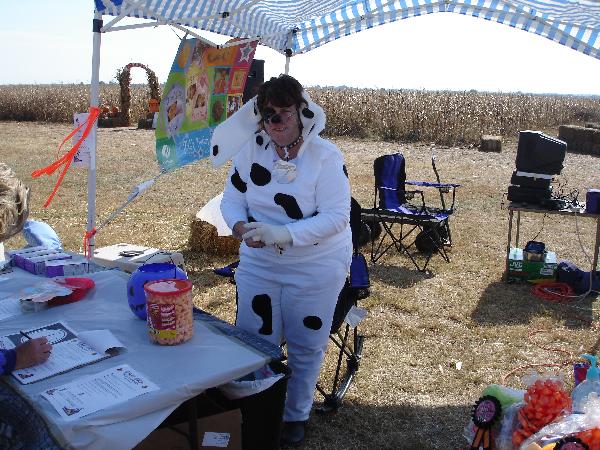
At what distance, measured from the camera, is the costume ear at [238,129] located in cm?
266

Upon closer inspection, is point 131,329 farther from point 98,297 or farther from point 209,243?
point 209,243

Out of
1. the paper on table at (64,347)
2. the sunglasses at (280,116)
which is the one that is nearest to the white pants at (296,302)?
the sunglasses at (280,116)

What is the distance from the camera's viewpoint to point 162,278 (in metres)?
2.07

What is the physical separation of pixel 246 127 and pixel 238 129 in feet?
0.14

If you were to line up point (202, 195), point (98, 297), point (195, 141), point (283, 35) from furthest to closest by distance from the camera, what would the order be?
1. point (202, 195)
2. point (283, 35)
3. point (195, 141)
4. point (98, 297)

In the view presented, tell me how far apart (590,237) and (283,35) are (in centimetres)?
422

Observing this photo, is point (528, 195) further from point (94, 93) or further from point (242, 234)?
point (94, 93)

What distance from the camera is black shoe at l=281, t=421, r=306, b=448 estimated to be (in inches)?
108

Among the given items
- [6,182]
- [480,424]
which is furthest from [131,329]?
[480,424]

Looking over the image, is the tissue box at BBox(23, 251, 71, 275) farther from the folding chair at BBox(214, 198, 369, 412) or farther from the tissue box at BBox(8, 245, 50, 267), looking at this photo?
the folding chair at BBox(214, 198, 369, 412)

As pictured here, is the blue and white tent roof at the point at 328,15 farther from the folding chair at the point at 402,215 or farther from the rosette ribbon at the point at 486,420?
the rosette ribbon at the point at 486,420

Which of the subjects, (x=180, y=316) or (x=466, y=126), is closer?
(x=180, y=316)

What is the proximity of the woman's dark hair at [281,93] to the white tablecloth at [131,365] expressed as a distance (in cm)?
95

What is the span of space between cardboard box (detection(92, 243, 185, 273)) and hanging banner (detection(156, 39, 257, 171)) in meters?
0.63
